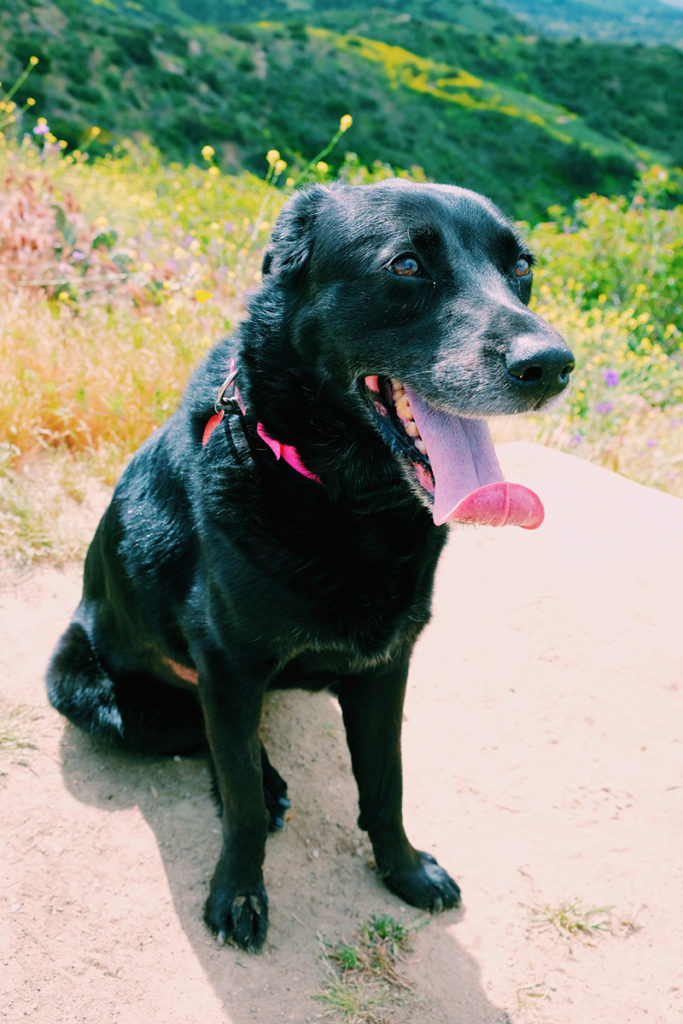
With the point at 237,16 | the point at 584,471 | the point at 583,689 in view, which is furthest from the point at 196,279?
the point at 237,16

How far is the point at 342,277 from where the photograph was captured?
175 centimetres

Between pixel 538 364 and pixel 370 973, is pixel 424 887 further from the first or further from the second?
pixel 538 364

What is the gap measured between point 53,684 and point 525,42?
166 ft

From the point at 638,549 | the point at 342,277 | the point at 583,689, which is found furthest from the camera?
the point at 638,549

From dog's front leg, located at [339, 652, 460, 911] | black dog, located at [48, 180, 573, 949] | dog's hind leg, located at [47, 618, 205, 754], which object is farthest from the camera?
dog's hind leg, located at [47, 618, 205, 754]

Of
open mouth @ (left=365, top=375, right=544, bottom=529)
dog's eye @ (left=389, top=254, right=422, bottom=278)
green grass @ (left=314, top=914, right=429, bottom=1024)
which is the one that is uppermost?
dog's eye @ (left=389, top=254, right=422, bottom=278)

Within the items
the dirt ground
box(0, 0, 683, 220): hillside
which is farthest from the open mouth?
box(0, 0, 683, 220): hillside

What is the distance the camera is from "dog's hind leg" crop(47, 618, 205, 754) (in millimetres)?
2297

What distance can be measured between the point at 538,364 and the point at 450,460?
11.1 inches

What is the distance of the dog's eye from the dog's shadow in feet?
5.18

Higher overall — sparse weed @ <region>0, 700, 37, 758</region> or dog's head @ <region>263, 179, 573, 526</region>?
dog's head @ <region>263, 179, 573, 526</region>

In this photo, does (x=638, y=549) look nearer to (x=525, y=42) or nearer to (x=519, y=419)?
(x=519, y=419)

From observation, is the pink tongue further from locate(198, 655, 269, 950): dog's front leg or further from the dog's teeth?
locate(198, 655, 269, 950): dog's front leg

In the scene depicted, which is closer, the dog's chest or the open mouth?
the open mouth
